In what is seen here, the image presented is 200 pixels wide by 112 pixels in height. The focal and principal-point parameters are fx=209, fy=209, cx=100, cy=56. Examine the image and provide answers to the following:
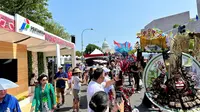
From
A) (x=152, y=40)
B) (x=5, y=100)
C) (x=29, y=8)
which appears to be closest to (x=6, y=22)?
(x=5, y=100)

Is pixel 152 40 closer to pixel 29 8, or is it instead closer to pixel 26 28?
pixel 26 28

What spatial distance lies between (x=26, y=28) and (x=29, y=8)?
19.0 m

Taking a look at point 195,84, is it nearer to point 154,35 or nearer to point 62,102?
point 154,35

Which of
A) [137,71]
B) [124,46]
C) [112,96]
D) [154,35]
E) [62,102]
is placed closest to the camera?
[112,96]

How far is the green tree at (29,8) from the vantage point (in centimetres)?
2247

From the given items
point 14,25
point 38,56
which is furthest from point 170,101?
point 38,56

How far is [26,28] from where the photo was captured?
6.73m

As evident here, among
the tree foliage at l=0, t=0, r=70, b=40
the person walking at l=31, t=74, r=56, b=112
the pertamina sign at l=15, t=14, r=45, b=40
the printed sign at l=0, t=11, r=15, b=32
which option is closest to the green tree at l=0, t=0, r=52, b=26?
the tree foliage at l=0, t=0, r=70, b=40

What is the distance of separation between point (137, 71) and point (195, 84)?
622 cm

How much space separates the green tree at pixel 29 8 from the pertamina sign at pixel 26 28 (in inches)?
653

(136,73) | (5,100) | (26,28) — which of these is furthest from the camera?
(136,73)

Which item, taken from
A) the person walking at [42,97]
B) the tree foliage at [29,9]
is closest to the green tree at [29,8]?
the tree foliage at [29,9]

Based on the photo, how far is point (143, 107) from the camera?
7324 mm

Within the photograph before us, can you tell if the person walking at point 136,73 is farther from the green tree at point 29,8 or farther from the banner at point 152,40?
the green tree at point 29,8
